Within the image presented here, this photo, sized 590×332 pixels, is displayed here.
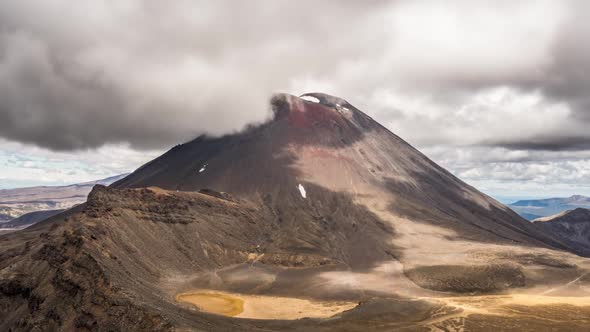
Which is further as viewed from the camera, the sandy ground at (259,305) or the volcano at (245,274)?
the sandy ground at (259,305)

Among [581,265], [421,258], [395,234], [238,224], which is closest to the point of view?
[581,265]

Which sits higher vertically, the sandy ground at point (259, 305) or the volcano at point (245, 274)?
the volcano at point (245, 274)

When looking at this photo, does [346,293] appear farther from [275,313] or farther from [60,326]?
[60,326]

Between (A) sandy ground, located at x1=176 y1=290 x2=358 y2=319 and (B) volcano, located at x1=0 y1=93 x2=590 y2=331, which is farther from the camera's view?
(A) sandy ground, located at x1=176 y1=290 x2=358 y2=319

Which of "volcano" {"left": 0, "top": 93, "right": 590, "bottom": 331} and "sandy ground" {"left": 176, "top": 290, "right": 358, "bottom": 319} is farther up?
"volcano" {"left": 0, "top": 93, "right": 590, "bottom": 331}

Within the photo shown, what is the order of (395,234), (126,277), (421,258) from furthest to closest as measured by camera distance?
(395,234), (421,258), (126,277)

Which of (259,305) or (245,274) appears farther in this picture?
(245,274)

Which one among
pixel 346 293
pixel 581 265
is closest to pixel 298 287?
pixel 346 293

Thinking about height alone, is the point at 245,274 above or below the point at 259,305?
above
